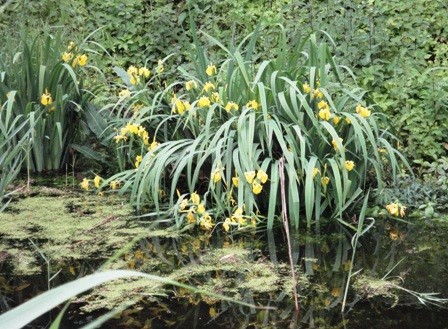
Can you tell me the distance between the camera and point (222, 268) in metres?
3.63

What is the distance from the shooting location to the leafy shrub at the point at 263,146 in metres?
4.19

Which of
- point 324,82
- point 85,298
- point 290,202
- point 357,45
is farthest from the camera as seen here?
point 357,45

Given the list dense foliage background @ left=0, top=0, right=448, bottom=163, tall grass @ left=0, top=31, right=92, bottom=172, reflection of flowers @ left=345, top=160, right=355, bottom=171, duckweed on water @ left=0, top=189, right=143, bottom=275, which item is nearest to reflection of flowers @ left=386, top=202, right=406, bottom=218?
reflection of flowers @ left=345, top=160, right=355, bottom=171

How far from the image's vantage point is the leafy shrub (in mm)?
4188

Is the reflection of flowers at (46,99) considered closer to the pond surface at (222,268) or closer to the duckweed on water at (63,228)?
the duckweed on water at (63,228)

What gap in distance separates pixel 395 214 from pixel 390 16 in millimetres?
2675

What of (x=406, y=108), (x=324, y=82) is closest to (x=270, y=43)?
(x=406, y=108)

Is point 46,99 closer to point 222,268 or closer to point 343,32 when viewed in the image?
point 222,268

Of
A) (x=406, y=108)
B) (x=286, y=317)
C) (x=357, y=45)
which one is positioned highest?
(x=357, y=45)

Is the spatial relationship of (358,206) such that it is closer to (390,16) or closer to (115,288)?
(115,288)

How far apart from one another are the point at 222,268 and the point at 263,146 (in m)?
0.97

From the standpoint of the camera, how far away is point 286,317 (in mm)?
3066

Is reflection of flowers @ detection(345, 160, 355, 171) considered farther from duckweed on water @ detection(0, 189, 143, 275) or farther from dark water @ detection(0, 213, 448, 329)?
duckweed on water @ detection(0, 189, 143, 275)

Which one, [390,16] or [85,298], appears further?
[390,16]
